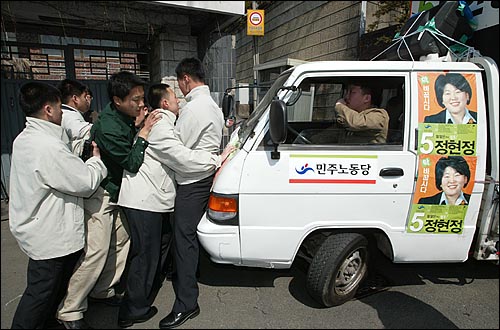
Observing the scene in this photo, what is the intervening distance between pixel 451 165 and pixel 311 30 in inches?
259

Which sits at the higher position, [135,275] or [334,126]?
[334,126]

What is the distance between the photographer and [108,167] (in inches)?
101

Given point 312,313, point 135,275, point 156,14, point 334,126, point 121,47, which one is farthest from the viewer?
point 121,47

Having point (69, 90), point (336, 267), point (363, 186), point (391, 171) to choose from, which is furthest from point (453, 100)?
point (69, 90)

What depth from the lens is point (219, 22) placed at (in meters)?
5.43

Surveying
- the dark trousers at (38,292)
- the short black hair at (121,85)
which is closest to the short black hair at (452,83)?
the short black hair at (121,85)

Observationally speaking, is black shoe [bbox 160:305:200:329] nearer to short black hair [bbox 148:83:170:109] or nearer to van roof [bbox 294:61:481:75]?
short black hair [bbox 148:83:170:109]

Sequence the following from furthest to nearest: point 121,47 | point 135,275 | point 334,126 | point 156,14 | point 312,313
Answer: point 121,47 → point 156,14 → point 334,126 → point 312,313 → point 135,275

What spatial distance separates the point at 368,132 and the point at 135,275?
2.33m

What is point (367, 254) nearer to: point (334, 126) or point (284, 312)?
point (284, 312)

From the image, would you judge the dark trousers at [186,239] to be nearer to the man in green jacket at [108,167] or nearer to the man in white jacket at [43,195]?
the man in green jacket at [108,167]

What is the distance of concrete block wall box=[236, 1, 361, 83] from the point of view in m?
6.93

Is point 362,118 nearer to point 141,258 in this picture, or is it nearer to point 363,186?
point 363,186

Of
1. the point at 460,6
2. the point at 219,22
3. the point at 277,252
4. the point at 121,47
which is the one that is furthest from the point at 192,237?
the point at 121,47
